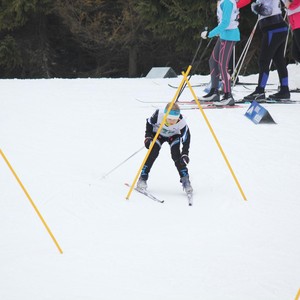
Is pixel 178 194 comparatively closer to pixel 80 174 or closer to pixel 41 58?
pixel 80 174

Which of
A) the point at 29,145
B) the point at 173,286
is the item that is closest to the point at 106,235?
the point at 173,286

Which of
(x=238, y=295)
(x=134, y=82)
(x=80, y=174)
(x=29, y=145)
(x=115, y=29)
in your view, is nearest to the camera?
(x=238, y=295)

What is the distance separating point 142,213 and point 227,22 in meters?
3.71

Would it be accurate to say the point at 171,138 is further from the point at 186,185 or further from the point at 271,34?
the point at 271,34

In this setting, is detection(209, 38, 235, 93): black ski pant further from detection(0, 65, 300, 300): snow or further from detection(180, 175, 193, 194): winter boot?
detection(180, 175, 193, 194): winter boot

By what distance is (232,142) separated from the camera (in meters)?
6.27

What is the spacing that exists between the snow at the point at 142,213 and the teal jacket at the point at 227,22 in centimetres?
101

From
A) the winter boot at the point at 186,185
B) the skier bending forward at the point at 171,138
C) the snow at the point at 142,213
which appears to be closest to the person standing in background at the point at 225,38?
the snow at the point at 142,213

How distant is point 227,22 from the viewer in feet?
23.7

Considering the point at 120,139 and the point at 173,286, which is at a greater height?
the point at 173,286

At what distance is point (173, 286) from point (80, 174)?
2.22 meters

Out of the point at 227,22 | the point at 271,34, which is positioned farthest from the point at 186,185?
the point at 271,34

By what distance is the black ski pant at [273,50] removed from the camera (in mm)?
7320

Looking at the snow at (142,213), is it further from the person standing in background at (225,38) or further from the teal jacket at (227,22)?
the teal jacket at (227,22)
